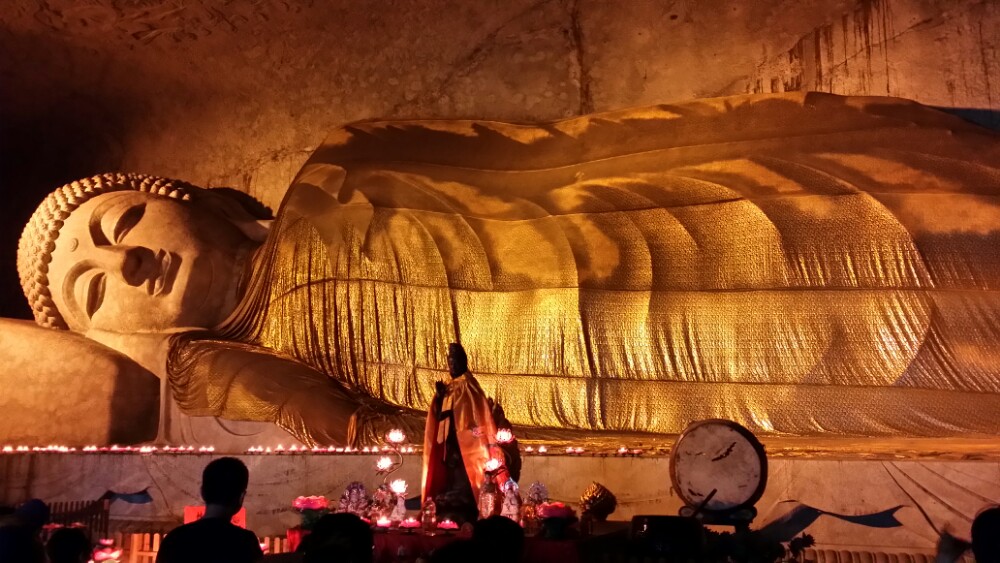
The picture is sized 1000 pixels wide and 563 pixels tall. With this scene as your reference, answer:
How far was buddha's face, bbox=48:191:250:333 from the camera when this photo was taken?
4883 millimetres

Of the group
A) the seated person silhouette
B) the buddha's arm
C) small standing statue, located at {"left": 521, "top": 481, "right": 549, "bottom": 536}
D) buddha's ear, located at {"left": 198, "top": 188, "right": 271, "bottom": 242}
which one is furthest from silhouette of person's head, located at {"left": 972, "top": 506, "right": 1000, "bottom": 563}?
buddha's ear, located at {"left": 198, "top": 188, "right": 271, "bottom": 242}

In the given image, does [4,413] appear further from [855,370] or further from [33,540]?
[855,370]

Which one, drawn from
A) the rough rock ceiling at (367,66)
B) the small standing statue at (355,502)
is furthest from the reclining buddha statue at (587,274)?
the small standing statue at (355,502)

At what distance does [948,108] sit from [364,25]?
3.68 metres

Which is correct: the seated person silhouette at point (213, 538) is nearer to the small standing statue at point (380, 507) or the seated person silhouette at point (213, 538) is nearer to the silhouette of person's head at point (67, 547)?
the silhouette of person's head at point (67, 547)

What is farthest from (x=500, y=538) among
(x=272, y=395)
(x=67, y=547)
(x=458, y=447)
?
(x=272, y=395)

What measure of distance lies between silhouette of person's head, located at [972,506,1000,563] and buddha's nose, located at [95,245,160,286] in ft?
14.9

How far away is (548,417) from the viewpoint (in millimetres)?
4105

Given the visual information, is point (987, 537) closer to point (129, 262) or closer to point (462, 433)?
point (462, 433)

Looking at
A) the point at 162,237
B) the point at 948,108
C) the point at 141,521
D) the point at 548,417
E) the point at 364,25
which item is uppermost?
the point at 364,25

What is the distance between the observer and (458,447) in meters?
3.20

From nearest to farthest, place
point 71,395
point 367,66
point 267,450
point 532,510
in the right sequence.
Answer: point 532,510
point 267,450
point 71,395
point 367,66

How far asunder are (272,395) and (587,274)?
1.70 m

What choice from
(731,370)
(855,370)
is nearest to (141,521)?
(731,370)
